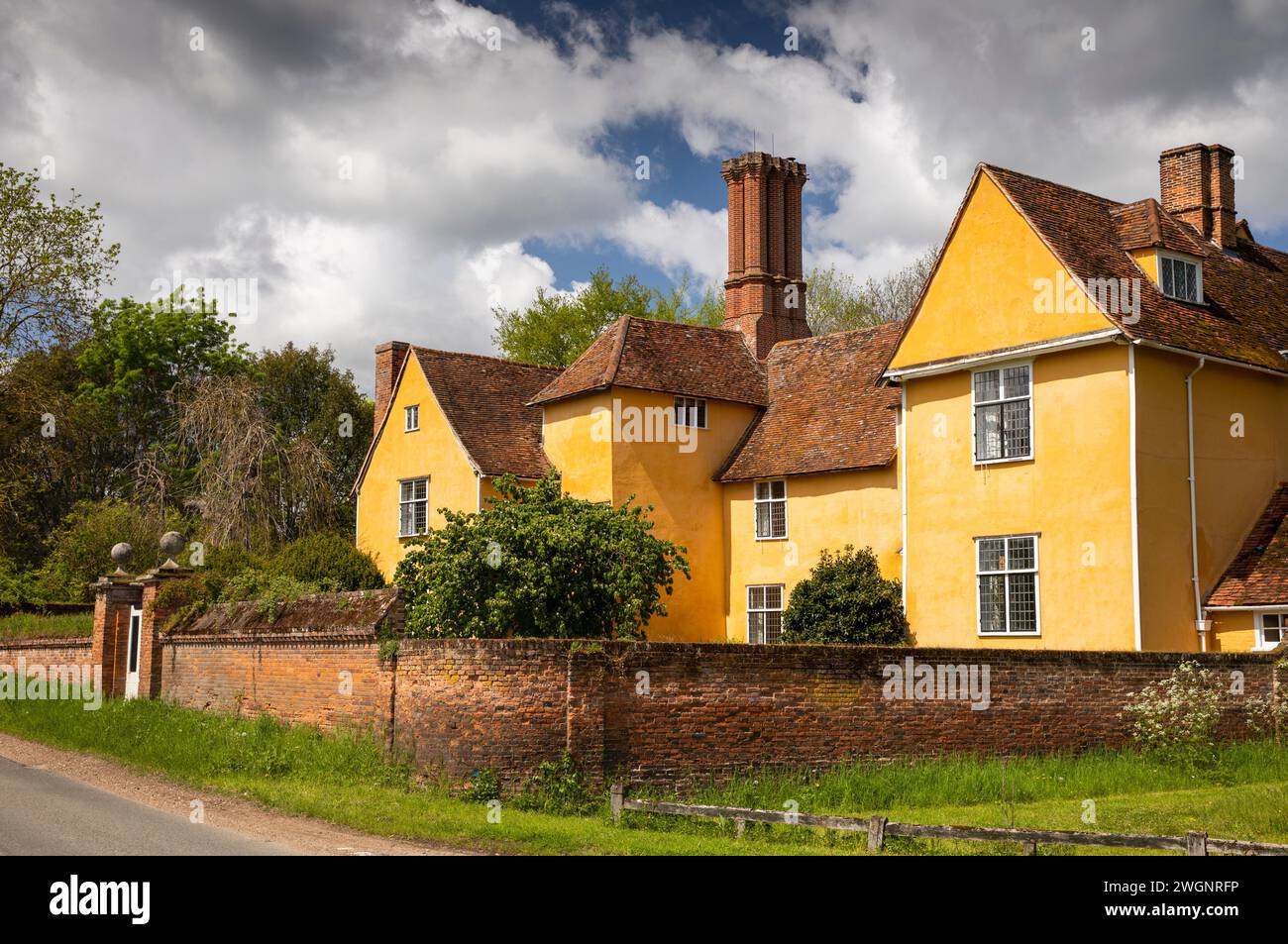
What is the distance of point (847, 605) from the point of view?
26891 millimetres

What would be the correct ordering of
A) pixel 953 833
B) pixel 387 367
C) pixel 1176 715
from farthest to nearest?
1. pixel 387 367
2. pixel 1176 715
3. pixel 953 833

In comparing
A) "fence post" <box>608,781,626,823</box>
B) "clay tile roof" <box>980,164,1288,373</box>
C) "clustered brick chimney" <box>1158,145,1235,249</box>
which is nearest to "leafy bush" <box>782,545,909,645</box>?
"clay tile roof" <box>980,164,1288,373</box>

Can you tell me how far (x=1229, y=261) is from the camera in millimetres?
28047

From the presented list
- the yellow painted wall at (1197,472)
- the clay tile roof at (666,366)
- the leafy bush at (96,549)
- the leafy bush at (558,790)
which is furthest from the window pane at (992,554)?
the leafy bush at (96,549)

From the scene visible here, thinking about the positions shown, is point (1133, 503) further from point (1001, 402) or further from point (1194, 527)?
point (1001, 402)

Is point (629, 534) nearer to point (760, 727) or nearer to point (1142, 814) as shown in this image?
point (760, 727)

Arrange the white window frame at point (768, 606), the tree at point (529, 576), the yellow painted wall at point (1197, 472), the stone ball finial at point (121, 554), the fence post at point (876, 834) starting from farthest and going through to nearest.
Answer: the white window frame at point (768, 606) → the stone ball finial at point (121, 554) → the yellow painted wall at point (1197, 472) → the tree at point (529, 576) → the fence post at point (876, 834)

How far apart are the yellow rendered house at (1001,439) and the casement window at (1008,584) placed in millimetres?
42

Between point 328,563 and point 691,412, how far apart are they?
9.56 meters

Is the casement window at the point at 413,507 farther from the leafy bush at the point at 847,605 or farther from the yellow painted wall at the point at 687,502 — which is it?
the leafy bush at the point at 847,605

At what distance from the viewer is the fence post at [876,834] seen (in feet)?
42.5

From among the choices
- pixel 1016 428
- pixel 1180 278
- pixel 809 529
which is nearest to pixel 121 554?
pixel 809 529

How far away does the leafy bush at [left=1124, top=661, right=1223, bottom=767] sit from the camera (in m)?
19.8
